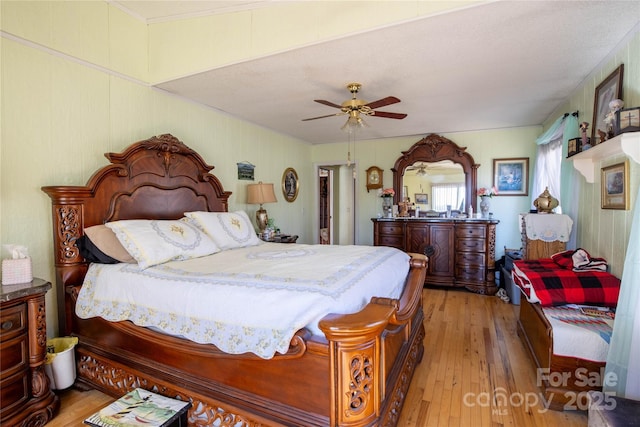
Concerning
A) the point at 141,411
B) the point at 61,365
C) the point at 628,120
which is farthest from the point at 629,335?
the point at 61,365

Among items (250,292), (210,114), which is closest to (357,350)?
(250,292)

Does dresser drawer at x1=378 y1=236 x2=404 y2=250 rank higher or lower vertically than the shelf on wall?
lower

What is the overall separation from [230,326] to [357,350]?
0.66 meters

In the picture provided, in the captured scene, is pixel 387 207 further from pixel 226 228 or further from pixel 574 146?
pixel 226 228

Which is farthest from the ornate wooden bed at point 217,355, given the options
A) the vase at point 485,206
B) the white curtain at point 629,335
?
the vase at point 485,206

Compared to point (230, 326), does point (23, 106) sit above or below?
above

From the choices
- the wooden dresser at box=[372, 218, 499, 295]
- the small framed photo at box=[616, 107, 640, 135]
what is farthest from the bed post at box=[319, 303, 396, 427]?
the wooden dresser at box=[372, 218, 499, 295]

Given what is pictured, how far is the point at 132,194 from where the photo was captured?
2.76m

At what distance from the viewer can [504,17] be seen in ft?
6.37

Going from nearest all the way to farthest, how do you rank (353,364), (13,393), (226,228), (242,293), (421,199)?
(353,364), (242,293), (13,393), (226,228), (421,199)

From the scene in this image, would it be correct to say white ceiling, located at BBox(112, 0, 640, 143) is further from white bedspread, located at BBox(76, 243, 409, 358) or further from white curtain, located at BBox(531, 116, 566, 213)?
white bedspread, located at BBox(76, 243, 409, 358)

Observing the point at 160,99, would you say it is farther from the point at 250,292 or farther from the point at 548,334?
the point at 548,334

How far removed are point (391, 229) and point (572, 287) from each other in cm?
285

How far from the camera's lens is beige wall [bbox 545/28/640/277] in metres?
2.14
